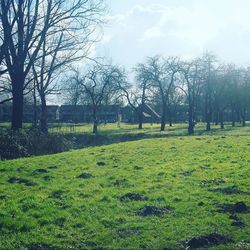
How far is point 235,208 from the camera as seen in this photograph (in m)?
9.09

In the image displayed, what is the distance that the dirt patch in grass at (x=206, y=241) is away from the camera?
7.10 metres

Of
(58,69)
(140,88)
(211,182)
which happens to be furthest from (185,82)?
(211,182)

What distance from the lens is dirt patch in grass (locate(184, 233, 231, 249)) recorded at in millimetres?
7103

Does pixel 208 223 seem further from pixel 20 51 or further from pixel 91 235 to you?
pixel 20 51

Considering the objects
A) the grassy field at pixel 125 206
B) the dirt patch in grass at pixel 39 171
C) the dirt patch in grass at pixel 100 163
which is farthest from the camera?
the dirt patch in grass at pixel 100 163

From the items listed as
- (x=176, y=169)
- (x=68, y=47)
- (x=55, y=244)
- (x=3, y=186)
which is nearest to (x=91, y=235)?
(x=55, y=244)

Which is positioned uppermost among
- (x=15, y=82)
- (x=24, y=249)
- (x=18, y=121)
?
(x=15, y=82)

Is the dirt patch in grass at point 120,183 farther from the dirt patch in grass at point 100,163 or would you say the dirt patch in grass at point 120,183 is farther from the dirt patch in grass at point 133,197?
the dirt patch in grass at point 100,163

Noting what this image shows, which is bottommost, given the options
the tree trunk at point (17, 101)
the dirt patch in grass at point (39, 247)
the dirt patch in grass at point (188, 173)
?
the dirt patch in grass at point (39, 247)

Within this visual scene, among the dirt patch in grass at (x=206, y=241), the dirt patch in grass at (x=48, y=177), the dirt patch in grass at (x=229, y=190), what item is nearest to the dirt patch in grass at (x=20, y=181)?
the dirt patch in grass at (x=48, y=177)

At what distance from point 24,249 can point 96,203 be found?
303 centimetres

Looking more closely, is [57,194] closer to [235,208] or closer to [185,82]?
[235,208]

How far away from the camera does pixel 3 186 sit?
11391 mm

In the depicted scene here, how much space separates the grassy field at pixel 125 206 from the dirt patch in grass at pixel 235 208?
23 mm
